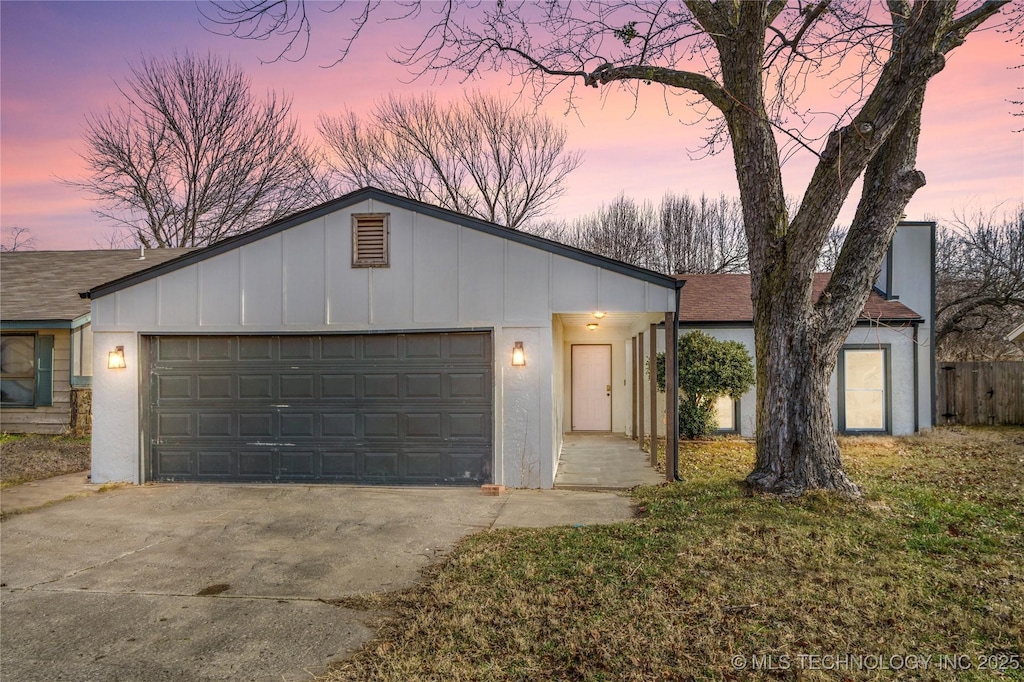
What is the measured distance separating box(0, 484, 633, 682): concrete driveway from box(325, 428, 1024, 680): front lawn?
49 centimetres

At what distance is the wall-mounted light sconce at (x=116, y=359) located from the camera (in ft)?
27.8

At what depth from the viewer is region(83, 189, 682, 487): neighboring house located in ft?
26.4

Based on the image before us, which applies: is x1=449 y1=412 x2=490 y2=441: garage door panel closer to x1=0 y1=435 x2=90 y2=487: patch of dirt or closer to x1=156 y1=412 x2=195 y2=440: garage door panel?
x1=156 y1=412 x2=195 y2=440: garage door panel

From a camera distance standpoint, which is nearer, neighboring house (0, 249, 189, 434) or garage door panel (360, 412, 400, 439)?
garage door panel (360, 412, 400, 439)

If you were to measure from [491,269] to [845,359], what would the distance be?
9411 millimetres

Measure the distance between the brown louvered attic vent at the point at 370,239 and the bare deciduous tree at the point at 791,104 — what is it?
2.25 m

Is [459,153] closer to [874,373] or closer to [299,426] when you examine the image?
[874,373]

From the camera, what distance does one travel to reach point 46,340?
505 inches

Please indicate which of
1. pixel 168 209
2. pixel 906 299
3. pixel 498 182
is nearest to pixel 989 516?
pixel 906 299

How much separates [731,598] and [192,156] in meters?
24.8

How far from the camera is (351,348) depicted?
8.43m

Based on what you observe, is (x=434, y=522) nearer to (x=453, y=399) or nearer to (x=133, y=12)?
(x=453, y=399)

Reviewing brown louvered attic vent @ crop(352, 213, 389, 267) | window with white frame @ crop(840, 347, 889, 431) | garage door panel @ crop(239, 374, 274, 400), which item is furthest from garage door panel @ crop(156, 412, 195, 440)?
window with white frame @ crop(840, 347, 889, 431)

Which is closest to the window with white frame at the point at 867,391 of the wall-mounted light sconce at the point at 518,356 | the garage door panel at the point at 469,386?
the wall-mounted light sconce at the point at 518,356
